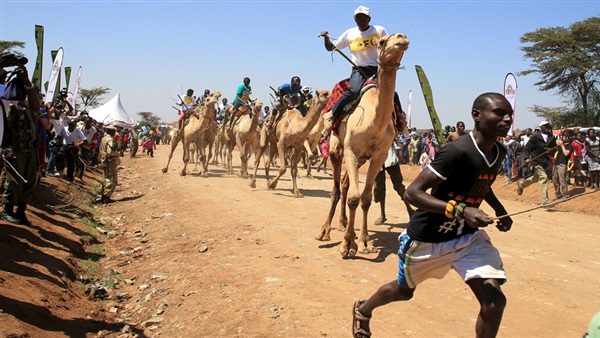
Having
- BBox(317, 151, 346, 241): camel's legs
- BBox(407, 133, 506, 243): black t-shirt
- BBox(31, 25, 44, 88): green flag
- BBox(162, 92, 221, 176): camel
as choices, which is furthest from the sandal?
BBox(162, 92, 221, 176): camel

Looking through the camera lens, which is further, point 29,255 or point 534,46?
point 534,46

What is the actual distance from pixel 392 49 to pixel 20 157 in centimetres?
566

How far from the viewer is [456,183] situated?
4207mm

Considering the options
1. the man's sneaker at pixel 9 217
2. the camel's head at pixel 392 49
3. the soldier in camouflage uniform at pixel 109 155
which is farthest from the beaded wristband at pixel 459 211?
the soldier in camouflage uniform at pixel 109 155

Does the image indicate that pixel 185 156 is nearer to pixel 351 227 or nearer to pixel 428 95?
pixel 428 95

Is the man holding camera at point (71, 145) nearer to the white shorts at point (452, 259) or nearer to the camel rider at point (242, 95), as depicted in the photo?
the camel rider at point (242, 95)

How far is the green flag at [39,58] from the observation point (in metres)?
12.2

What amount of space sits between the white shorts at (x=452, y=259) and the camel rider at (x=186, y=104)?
18.0 m

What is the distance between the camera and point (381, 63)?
735 cm

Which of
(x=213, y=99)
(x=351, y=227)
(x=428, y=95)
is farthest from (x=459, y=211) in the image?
(x=213, y=99)

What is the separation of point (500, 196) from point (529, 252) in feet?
36.6

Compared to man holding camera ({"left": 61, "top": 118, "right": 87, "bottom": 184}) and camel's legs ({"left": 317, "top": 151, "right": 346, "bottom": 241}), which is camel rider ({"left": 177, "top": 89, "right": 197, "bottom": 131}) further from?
camel's legs ({"left": 317, "top": 151, "right": 346, "bottom": 241})

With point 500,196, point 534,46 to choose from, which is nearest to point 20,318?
point 500,196

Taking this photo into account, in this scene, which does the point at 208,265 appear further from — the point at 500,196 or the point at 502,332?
the point at 500,196
